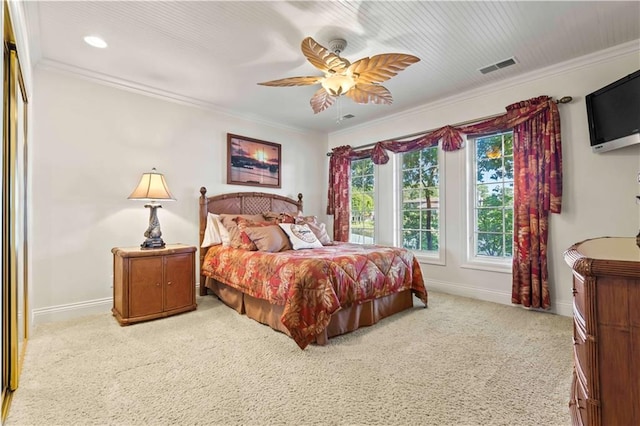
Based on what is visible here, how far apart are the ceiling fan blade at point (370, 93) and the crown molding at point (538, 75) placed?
4.63 ft

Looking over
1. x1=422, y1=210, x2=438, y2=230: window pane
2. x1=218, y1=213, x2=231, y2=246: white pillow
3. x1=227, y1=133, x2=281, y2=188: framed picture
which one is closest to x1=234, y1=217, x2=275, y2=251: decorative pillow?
x1=218, y1=213, x2=231, y2=246: white pillow

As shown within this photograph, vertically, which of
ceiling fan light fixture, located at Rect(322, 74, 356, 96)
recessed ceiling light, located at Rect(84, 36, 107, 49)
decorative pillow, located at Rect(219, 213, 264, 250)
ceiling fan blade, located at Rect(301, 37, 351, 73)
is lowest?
decorative pillow, located at Rect(219, 213, 264, 250)

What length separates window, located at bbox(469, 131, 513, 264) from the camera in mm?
3709

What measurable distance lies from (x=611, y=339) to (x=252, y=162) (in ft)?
14.2

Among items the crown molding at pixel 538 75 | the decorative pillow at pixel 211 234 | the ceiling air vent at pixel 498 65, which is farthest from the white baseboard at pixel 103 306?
the ceiling air vent at pixel 498 65

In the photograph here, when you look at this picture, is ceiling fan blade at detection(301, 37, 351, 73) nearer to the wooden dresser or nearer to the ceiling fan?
the ceiling fan

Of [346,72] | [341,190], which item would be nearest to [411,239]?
[341,190]

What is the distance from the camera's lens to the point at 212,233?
3.95 m

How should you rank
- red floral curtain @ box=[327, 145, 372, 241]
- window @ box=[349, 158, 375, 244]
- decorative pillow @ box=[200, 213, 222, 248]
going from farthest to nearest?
red floral curtain @ box=[327, 145, 372, 241] < window @ box=[349, 158, 375, 244] < decorative pillow @ box=[200, 213, 222, 248]

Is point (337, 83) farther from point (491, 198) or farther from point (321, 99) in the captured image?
point (491, 198)

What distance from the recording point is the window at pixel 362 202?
16.8 ft

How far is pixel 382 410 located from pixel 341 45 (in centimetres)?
276

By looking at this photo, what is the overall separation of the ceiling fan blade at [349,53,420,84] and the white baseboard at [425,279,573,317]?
110 inches

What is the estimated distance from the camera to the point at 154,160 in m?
3.71
